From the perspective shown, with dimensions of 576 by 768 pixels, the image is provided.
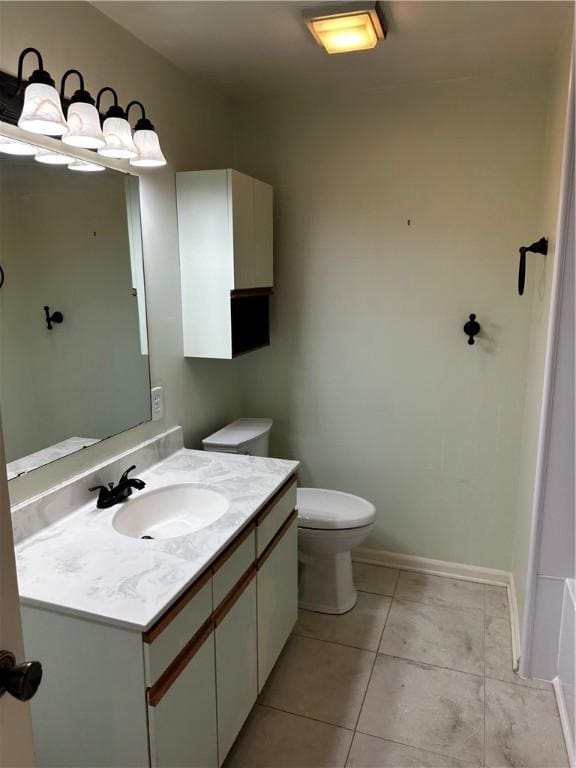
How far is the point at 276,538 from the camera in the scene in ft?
6.44

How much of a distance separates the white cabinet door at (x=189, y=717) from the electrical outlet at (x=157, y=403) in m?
0.97

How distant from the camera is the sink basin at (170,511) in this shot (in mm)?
1786

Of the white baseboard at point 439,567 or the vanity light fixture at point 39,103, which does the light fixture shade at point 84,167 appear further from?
the white baseboard at point 439,567

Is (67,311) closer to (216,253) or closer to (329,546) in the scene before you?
(216,253)

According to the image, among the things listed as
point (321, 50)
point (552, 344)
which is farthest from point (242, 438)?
point (321, 50)

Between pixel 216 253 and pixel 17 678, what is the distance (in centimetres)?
181

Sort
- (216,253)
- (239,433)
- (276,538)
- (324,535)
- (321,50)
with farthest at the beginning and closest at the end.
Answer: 1. (239,433)
2. (324,535)
3. (216,253)
4. (321,50)
5. (276,538)

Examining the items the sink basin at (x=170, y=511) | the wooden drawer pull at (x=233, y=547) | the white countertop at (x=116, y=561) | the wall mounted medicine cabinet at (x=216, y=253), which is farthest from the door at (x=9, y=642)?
the wall mounted medicine cabinet at (x=216, y=253)

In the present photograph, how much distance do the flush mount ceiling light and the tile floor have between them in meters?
2.41

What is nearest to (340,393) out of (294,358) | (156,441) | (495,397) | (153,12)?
A: (294,358)

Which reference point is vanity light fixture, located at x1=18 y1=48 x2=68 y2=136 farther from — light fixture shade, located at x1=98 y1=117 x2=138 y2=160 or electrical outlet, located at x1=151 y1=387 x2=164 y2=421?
electrical outlet, located at x1=151 y1=387 x2=164 y2=421

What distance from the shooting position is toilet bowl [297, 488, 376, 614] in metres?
2.37

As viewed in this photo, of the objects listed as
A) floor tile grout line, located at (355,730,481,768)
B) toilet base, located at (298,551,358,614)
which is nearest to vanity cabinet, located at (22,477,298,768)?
floor tile grout line, located at (355,730,481,768)

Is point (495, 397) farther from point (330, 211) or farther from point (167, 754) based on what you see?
point (167, 754)
